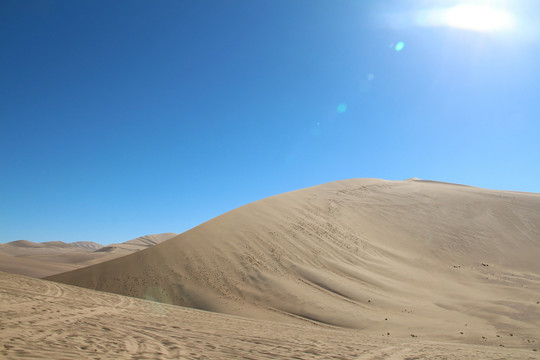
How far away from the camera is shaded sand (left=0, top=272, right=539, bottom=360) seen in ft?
15.2

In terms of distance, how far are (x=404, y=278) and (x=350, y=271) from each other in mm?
2589

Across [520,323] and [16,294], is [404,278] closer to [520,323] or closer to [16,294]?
[520,323]

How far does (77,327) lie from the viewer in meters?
5.98

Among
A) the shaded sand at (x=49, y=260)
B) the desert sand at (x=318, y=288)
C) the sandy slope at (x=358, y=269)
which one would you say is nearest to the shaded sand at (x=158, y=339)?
the desert sand at (x=318, y=288)

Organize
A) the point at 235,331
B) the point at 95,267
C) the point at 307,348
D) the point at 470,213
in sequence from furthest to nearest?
the point at 470,213 → the point at 95,267 → the point at 235,331 → the point at 307,348

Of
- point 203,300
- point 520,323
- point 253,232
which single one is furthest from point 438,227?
point 203,300

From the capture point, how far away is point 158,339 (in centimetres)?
555

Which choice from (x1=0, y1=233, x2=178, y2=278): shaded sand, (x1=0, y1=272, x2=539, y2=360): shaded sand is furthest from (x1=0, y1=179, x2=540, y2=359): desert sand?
(x1=0, y1=233, x2=178, y2=278): shaded sand

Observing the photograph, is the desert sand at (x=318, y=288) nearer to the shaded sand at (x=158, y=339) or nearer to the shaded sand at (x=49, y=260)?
the shaded sand at (x=158, y=339)

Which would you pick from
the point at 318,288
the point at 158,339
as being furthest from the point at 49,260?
the point at 158,339

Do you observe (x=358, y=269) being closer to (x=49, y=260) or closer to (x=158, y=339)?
(x=158, y=339)

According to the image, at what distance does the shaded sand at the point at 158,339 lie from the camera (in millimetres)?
4645

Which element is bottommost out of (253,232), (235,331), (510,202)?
(235,331)

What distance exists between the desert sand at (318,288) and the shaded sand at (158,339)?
0.04 meters
